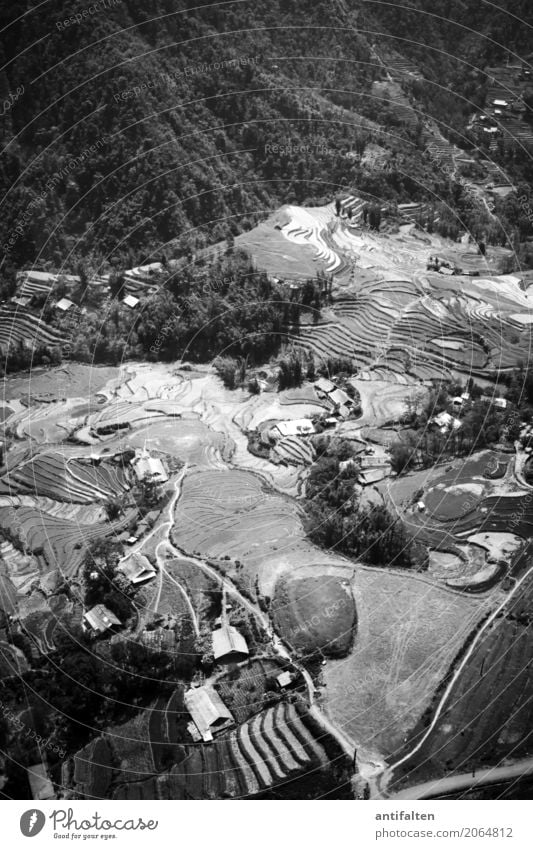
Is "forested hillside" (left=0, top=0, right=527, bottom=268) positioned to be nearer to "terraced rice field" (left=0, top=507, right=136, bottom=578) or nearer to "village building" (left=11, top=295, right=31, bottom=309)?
"village building" (left=11, top=295, right=31, bottom=309)

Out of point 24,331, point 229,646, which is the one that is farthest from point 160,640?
point 24,331

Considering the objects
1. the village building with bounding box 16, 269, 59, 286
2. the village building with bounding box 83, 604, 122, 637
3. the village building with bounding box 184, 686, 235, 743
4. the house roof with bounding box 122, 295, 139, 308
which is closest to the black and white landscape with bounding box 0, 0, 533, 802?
the village building with bounding box 184, 686, 235, 743

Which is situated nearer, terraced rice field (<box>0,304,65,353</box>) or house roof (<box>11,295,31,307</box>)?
terraced rice field (<box>0,304,65,353</box>)

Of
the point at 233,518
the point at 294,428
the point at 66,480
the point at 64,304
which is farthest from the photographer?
the point at 64,304

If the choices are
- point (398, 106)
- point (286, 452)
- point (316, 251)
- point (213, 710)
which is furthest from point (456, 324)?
point (213, 710)

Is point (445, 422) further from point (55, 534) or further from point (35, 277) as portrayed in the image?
point (35, 277)

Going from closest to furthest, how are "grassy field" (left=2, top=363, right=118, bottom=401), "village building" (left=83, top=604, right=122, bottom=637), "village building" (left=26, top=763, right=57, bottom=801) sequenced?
"village building" (left=26, top=763, right=57, bottom=801) < "village building" (left=83, top=604, right=122, bottom=637) < "grassy field" (left=2, top=363, right=118, bottom=401)

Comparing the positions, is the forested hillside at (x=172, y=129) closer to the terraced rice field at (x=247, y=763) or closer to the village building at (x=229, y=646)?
the village building at (x=229, y=646)
